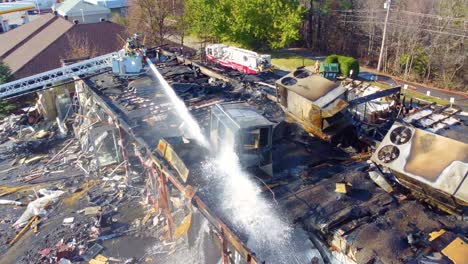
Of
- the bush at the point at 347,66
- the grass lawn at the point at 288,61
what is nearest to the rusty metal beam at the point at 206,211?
the bush at the point at 347,66

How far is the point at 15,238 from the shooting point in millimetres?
13266

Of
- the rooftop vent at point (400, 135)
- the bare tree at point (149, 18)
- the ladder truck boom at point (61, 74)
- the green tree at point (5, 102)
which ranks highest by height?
the bare tree at point (149, 18)

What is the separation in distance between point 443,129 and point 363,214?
7357 millimetres

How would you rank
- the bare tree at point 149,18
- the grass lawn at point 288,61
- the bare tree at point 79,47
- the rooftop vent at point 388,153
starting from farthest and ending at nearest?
the bare tree at point 149,18
the grass lawn at point 288,61
the bare tree at point 79,47
the rooftop vent at point 388,153

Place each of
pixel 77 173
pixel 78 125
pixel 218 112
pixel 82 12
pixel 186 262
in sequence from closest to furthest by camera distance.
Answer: pixel 218 112 → pixel 186 262 → pixel 77 173 → pixel 78 125 → pixel 82 12

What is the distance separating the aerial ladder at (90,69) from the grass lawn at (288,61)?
744 inches

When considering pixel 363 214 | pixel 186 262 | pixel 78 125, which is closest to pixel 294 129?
pixel 363 214

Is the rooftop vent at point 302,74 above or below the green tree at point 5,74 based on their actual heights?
above

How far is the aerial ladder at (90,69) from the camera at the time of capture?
61.4ft

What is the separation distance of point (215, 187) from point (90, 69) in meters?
14.2

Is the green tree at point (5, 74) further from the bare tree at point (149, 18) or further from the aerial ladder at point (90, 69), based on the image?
the bare tree at point (149, 18)

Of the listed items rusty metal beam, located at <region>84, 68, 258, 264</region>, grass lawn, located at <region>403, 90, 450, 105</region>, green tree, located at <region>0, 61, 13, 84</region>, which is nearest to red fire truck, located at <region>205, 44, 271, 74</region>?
grass lawn, located at <region>403, 90, 450, 105</region>

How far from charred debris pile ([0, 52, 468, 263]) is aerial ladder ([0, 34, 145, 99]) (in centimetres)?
76

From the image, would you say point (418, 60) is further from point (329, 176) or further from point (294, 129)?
point (329, 176)
